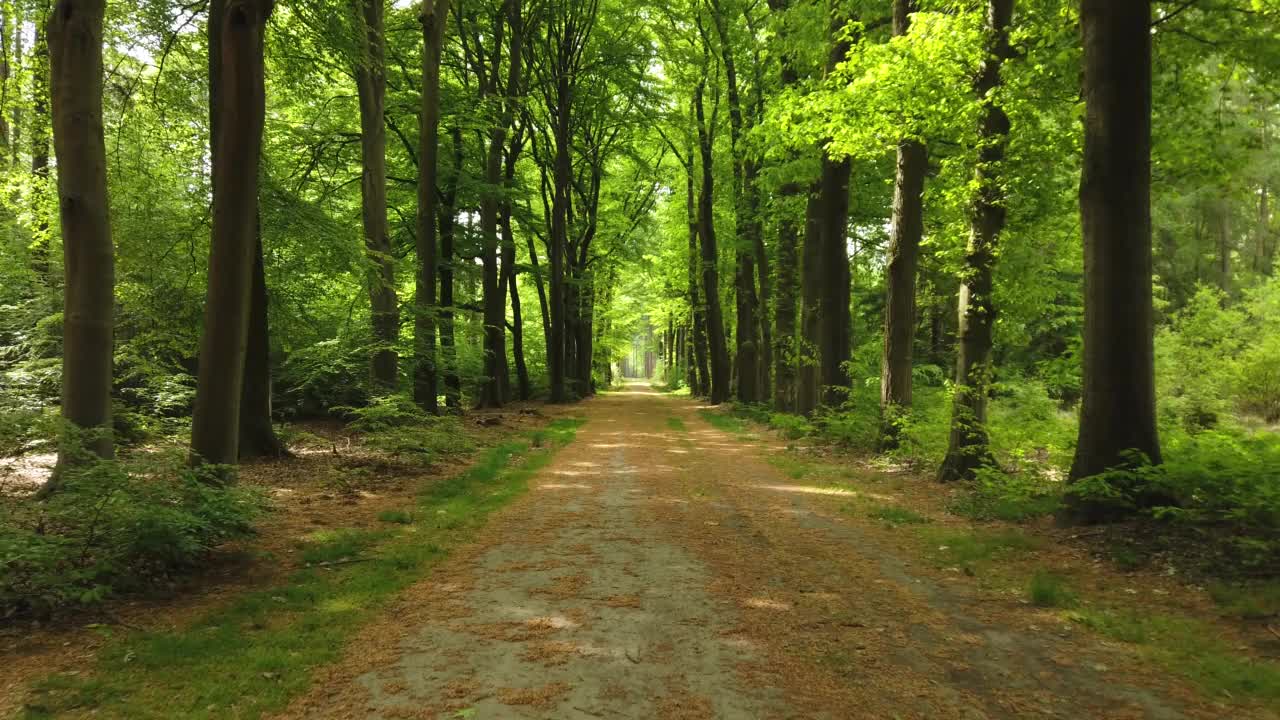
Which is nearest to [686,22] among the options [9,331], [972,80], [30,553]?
[972,80]

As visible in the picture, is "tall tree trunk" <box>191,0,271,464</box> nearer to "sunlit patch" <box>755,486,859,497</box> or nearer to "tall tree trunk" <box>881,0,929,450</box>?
"sunlit patch" <box>755,486,859,497</box>

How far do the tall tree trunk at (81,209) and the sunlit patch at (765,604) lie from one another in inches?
284

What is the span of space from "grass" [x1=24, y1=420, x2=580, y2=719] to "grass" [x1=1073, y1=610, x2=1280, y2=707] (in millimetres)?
4897

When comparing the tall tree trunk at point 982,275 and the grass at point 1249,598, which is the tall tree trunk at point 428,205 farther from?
the grass at point 1249,598

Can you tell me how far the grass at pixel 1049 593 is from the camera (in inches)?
199

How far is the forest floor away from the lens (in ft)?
11.6

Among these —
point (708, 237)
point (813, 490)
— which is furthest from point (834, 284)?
point (708, 237)

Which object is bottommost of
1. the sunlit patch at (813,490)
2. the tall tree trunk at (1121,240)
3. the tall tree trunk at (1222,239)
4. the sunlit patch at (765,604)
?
the sunlit patch at (813,490)

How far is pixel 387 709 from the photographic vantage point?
3.46m

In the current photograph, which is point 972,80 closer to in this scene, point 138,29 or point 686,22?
point 138,29

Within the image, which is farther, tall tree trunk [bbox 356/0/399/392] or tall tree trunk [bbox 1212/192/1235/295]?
tall tree trunk [bbox 1212/192/1235/295]

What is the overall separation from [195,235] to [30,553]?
834 centimetres

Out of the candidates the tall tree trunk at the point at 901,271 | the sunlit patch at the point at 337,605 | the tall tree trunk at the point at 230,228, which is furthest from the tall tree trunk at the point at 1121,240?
the tall tree trunk at the point at 230,228

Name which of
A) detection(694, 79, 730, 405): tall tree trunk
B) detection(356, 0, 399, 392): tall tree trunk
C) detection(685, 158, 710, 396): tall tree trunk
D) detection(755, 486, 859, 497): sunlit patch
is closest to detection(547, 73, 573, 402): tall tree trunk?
detection(694, 79, 730, 405): tall tree trunk
